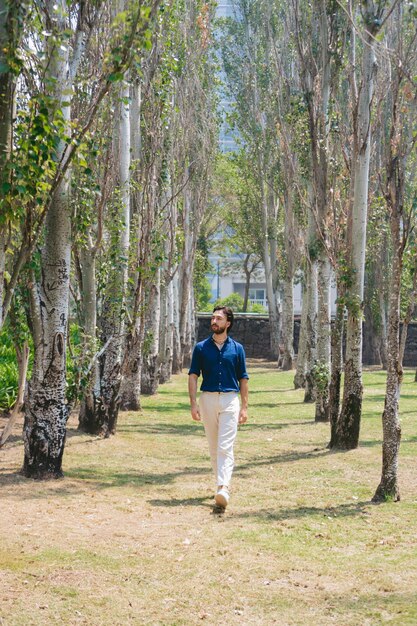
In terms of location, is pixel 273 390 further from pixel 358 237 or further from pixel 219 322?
pixel 219 322

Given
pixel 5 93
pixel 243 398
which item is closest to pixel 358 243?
pixel 243 398

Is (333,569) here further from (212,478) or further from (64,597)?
(212,478)

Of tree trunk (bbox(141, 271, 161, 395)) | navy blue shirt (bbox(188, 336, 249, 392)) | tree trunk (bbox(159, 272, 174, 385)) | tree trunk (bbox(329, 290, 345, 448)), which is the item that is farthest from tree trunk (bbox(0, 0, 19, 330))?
tree trunk (bbox(159, 272, 174, 385))

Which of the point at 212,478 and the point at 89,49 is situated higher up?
the point at 89,49

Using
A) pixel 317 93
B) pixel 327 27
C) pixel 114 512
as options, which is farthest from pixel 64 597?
pixel 327 27

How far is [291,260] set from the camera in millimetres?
32406

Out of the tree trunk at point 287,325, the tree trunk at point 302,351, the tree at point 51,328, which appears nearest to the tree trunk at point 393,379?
the tree at point 51,328

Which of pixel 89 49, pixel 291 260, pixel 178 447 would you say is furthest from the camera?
pixel 291 260

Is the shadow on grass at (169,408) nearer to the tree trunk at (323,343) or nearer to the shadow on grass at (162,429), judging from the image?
the shadow on grass at (162,429)

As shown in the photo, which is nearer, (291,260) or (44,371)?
(44,371)

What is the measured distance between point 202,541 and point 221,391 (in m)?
1.67

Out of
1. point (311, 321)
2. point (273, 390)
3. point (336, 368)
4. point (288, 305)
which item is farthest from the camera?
point (288, 305)

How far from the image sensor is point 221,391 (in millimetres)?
8602

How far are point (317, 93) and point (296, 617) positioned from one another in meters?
10.3
